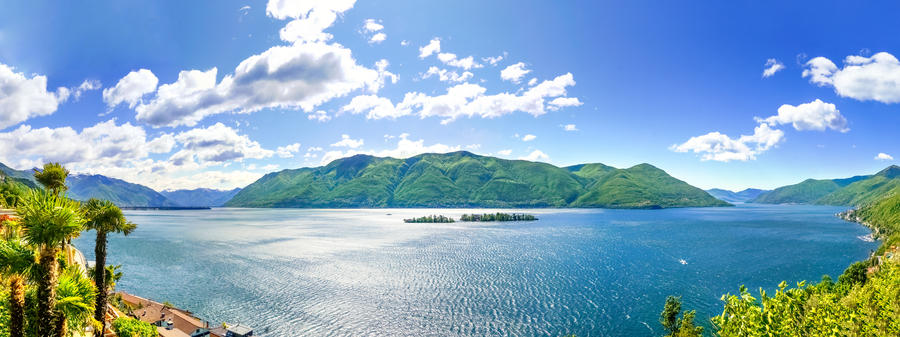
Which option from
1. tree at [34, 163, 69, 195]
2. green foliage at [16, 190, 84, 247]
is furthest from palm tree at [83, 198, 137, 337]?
green foliage at [16, 190, 84, 247]

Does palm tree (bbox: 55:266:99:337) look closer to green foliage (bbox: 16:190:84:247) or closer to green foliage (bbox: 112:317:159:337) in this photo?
green foliage (bbox: 16:190:84:247)

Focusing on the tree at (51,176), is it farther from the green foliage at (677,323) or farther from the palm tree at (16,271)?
the green foliage at (677,323)

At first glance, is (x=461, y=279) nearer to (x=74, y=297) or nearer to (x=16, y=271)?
(x=74, y=297)

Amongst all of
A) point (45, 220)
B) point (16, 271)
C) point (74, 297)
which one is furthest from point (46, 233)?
point (74, 297)

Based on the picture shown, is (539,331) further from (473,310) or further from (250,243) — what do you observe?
(250,243)

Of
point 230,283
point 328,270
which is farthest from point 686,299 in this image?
point 230,283
